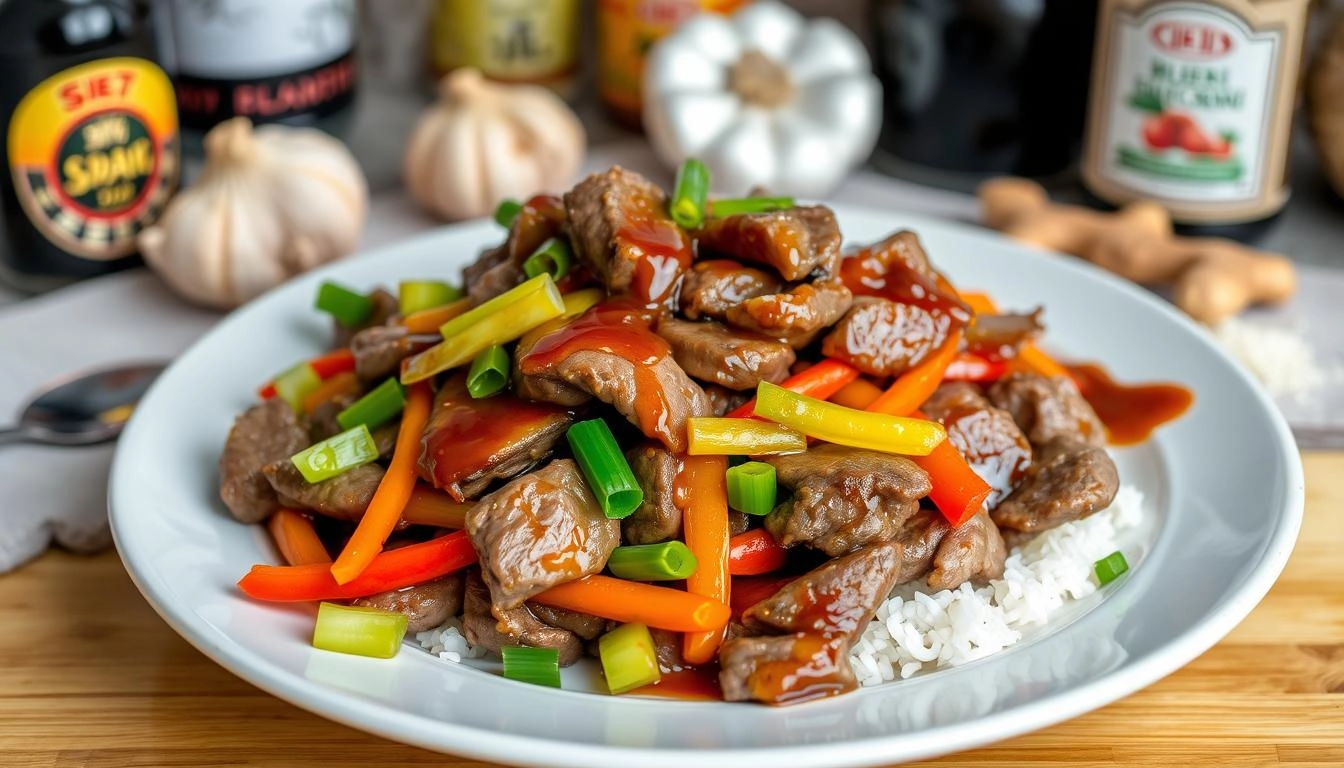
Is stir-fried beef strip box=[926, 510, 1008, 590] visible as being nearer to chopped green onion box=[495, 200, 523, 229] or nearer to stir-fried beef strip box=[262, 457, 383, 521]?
stir-fried beef strip box=[262, 457, 383, 521]

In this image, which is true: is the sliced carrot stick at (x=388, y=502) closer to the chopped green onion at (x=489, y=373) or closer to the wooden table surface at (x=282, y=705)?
the chopped green onion at (x=489, y=373)

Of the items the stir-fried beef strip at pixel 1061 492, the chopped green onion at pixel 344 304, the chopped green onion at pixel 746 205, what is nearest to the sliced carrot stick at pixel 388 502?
the chopped green onion at pixel 344 304

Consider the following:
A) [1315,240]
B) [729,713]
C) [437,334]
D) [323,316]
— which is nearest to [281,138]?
[323,316]

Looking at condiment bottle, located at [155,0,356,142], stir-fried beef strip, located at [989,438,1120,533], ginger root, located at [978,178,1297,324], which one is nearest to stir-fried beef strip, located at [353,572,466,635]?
stir-fried beef strip, located at [989,438,1120,533]

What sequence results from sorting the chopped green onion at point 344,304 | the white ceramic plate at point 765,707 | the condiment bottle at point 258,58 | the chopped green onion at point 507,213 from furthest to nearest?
the condiment bottle at point 258,58, the chopped green onion at point 344,304, the chopped green onion at point 507,213, the white ceramic plate at point 765,707

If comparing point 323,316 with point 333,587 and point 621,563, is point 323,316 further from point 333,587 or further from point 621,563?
point 621,563

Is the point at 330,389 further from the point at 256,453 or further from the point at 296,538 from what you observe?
the point at 296,538
